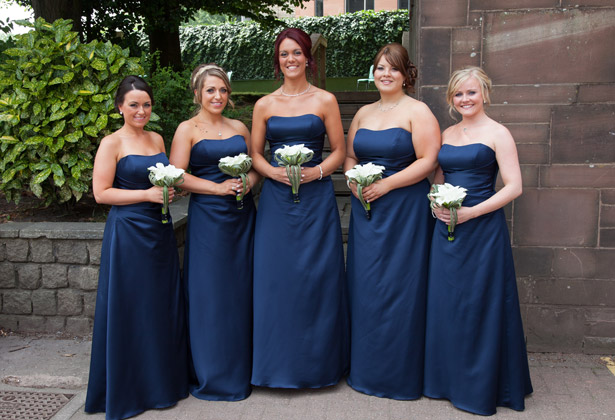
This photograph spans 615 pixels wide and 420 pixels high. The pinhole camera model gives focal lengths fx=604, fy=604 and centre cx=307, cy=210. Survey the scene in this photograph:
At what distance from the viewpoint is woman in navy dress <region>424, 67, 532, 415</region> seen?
369 centimetres

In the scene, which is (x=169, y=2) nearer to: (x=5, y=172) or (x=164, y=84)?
(x=164, y=84)

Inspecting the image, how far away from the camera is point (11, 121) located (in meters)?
5.09

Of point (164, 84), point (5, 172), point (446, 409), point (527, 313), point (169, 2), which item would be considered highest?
point (169, 2)

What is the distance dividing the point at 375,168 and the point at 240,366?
64.4 inches

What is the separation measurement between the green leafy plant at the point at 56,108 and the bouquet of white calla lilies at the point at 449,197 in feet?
8.63

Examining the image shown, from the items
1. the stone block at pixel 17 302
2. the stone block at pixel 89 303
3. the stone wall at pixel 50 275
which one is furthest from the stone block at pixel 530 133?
the stone block at pixel 17 302

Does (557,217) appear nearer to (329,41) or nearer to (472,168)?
(472,168)

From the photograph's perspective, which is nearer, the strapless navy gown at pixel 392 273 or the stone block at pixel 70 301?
the strapless navy gown at pixel 392 273

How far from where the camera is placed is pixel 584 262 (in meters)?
4.61

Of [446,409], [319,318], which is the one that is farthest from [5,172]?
[446,409]

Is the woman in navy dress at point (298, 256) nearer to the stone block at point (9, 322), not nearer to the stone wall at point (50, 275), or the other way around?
the stone wall at point (50, 275)

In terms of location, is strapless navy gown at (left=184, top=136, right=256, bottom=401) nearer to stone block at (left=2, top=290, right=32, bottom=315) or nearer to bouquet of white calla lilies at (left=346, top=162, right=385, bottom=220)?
bouquet of white calla lilies at (left=346, top=162, right=385, bottom=220)

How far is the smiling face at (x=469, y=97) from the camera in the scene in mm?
3658

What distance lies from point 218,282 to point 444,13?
8.28 ft
